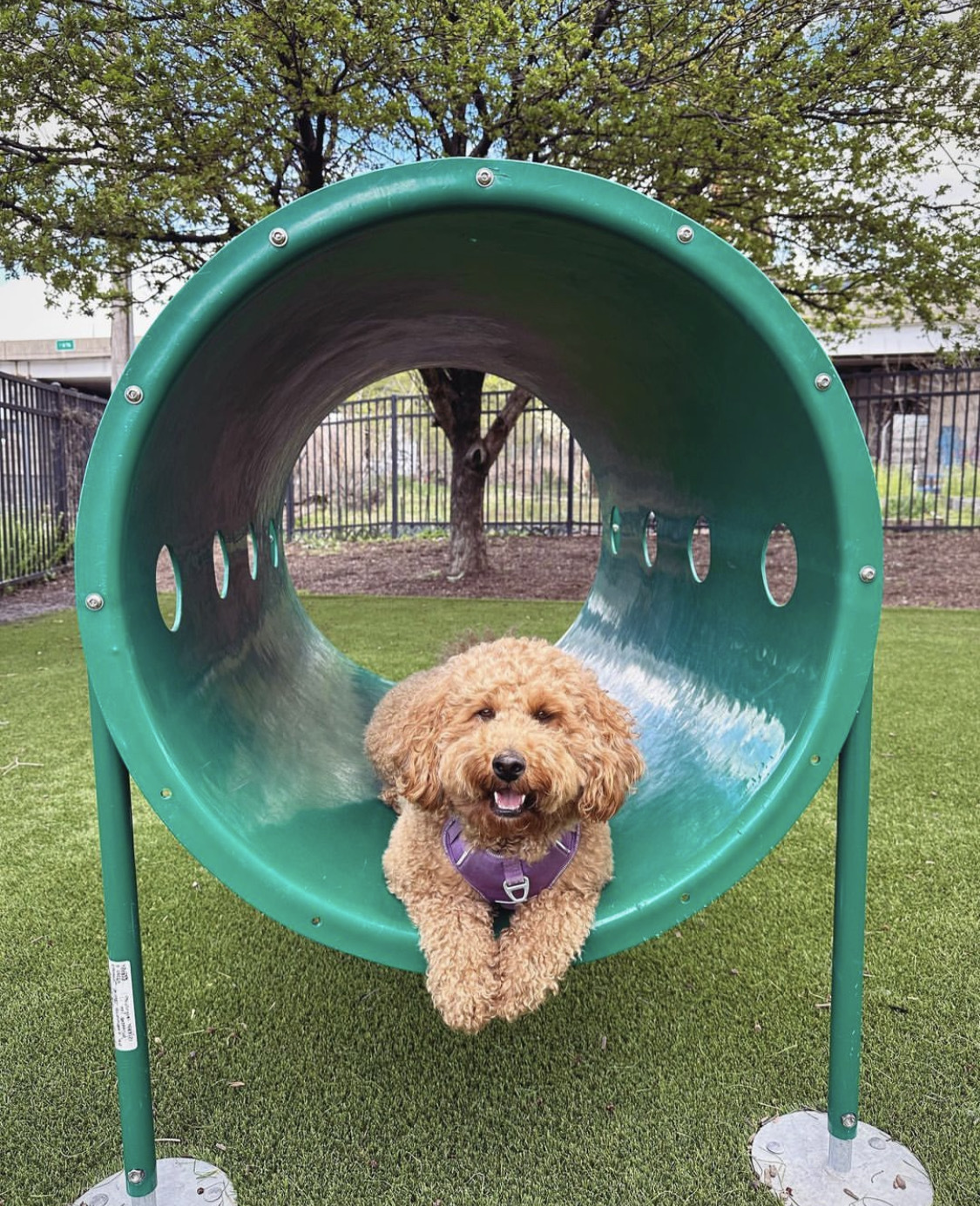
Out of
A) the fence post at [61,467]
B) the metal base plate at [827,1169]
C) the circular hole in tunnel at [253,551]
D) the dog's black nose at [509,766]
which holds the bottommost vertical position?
the metal base plate at [827,1169]

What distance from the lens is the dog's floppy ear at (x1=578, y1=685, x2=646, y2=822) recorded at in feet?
6.63

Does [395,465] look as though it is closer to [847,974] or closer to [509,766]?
A: [509,766]

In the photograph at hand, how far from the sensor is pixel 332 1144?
6.79ft

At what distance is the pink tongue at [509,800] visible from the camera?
76.7 inches

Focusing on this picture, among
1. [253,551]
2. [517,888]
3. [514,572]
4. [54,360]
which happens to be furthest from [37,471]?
[54,360]

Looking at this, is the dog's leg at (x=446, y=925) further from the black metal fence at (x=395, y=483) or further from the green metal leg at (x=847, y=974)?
the black metal fence at (x=395, y=483)

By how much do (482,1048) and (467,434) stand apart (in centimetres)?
819

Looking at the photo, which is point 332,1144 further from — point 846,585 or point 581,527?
point 581,527

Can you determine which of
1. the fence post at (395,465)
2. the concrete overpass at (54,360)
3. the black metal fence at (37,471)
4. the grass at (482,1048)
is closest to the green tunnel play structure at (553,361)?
the grass at (482,1048)

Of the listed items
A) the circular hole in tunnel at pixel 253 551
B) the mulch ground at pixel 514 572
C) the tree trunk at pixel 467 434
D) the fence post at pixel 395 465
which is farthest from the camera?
the fence post at pixel 395 465

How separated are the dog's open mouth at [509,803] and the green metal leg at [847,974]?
709 mm

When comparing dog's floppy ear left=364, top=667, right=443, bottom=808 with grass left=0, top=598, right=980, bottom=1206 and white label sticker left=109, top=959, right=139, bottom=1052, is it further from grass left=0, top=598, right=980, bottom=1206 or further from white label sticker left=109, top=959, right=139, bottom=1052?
grass left=0, top=598, right=980, bottom=1206

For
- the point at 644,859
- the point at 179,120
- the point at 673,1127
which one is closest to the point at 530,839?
the point at 644,859

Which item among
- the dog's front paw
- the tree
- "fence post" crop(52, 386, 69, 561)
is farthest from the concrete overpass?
the dog's front paw
